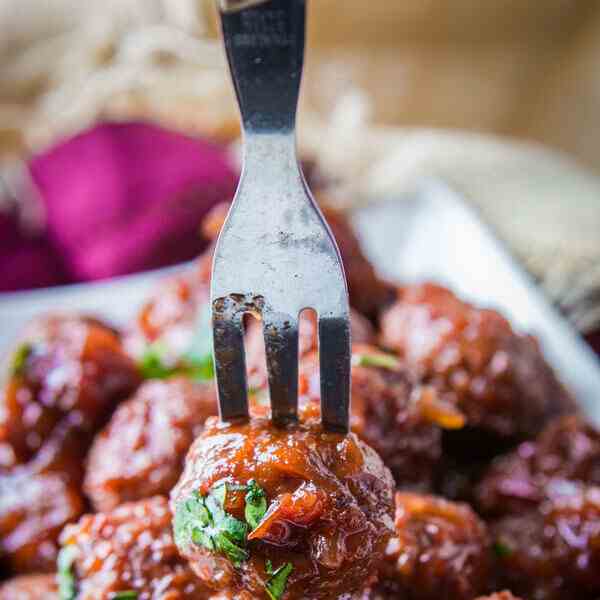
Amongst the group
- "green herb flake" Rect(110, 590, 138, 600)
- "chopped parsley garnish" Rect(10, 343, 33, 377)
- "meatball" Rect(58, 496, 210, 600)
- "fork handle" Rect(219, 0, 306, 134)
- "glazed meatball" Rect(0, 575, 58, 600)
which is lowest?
"glazed meatball" Rect(0, 575, 58, 600)

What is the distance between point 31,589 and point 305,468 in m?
0.83

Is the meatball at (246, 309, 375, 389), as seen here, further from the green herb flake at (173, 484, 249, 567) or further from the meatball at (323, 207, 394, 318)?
the green herb flake at (173, 484, 249, 567)

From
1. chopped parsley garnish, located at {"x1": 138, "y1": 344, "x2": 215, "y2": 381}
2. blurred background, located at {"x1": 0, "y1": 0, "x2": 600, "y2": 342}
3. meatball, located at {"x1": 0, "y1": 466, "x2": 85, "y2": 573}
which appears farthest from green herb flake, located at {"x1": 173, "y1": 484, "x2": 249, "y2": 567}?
blurred background, located at {"x1": 0, "y1": 0, "x2": 600, "y2": 342}

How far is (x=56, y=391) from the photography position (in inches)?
69.0

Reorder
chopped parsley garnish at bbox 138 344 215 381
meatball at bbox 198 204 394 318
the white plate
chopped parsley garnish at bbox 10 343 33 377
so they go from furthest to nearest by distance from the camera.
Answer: the white plate → meatball at bbox 198 204 394 318 → chopped parsley garnish at bbox 138 344 215 381 → chopped parsley garnish at bbox 10 343 33 377

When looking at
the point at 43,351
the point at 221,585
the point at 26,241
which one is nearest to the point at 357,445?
the point at 221,585

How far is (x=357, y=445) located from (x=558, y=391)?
1144 mm

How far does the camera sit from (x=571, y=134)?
5367 millimetres

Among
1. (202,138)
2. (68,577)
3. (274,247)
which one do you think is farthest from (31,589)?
(202,138)

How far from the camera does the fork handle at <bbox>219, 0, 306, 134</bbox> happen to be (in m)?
0.79

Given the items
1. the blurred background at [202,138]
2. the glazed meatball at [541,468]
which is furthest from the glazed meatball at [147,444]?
the blurred background at [202,138]

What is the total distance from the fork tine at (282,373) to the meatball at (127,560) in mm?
422

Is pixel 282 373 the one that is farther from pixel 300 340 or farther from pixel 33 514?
pixel 33 514

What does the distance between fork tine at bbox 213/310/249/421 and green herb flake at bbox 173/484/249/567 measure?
122mm
